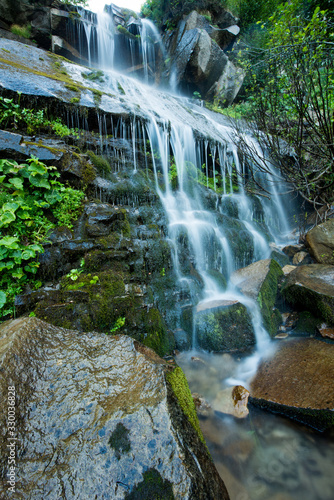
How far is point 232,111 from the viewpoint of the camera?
15375 millimetres

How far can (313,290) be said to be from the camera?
4012mm

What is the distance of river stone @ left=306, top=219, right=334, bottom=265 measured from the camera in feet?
17.4

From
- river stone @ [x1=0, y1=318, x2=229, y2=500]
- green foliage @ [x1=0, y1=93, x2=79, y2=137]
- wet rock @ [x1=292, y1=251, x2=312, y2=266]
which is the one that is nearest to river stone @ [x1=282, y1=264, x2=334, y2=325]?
wet rock @ [x1=292, y1=251, x2=312, y2=266]

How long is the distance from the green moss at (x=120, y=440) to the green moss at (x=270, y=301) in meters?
3.51

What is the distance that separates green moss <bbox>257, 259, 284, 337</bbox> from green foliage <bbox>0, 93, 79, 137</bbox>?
658 centimetres

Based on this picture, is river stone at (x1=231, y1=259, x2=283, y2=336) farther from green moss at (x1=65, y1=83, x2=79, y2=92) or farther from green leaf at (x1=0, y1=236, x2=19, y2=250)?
green moss at (x1=65, y1=83, x2=79, y2=92)

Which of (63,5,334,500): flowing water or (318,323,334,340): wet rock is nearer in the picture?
(63,5,334,500): flowing water

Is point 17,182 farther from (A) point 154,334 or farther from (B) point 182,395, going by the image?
(B) point 182,395

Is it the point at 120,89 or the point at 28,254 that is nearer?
the point at 28,254

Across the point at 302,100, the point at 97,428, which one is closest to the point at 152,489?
the point at 97,428

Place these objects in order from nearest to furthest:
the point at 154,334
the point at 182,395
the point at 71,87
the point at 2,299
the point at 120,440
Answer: the point at 120,440 → the point at 182,395 → the point at 2,299 → the point at 154,334 → the point at 71,87

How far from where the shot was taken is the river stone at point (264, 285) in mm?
4319

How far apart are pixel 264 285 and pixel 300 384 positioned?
2205 mm

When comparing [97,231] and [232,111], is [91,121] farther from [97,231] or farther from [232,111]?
[232,111]
